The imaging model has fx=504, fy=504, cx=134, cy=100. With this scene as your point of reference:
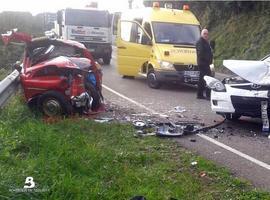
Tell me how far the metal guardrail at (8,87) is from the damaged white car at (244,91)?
3.42 metres

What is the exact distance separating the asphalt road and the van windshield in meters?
1.33

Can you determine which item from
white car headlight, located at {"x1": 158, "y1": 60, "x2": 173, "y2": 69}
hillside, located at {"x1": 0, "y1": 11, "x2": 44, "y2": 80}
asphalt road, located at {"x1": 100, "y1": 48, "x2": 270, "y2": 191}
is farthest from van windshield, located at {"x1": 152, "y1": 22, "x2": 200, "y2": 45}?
hillside, located at {"x1": 0, "y1": 11, "x2": 44, "y2": 80}

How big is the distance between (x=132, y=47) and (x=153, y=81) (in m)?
1.62

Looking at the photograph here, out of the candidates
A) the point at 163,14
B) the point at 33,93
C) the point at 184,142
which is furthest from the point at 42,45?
the point at 163,14

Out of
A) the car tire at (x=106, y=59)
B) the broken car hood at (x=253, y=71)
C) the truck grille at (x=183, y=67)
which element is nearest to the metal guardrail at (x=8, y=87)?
the broken car hood at (x=253, y=71)

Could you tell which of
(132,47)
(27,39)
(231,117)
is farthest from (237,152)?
(132,47)

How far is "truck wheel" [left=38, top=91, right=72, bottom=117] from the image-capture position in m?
8.68

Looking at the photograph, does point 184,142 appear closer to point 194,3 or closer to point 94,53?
point 94,53

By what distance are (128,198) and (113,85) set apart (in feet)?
31.8

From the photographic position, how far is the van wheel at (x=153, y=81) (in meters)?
13.9

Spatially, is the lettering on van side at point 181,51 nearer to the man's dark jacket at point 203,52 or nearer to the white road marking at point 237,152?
the man's dark jacket at point 203,52

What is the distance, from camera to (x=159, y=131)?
26.3 ft

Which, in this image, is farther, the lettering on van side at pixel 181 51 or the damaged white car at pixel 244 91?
the lettering on van side at pixel 181 51

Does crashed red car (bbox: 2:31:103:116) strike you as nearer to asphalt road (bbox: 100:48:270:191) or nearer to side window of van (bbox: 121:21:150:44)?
asphalt road (bbox: 100:48:270:191)
